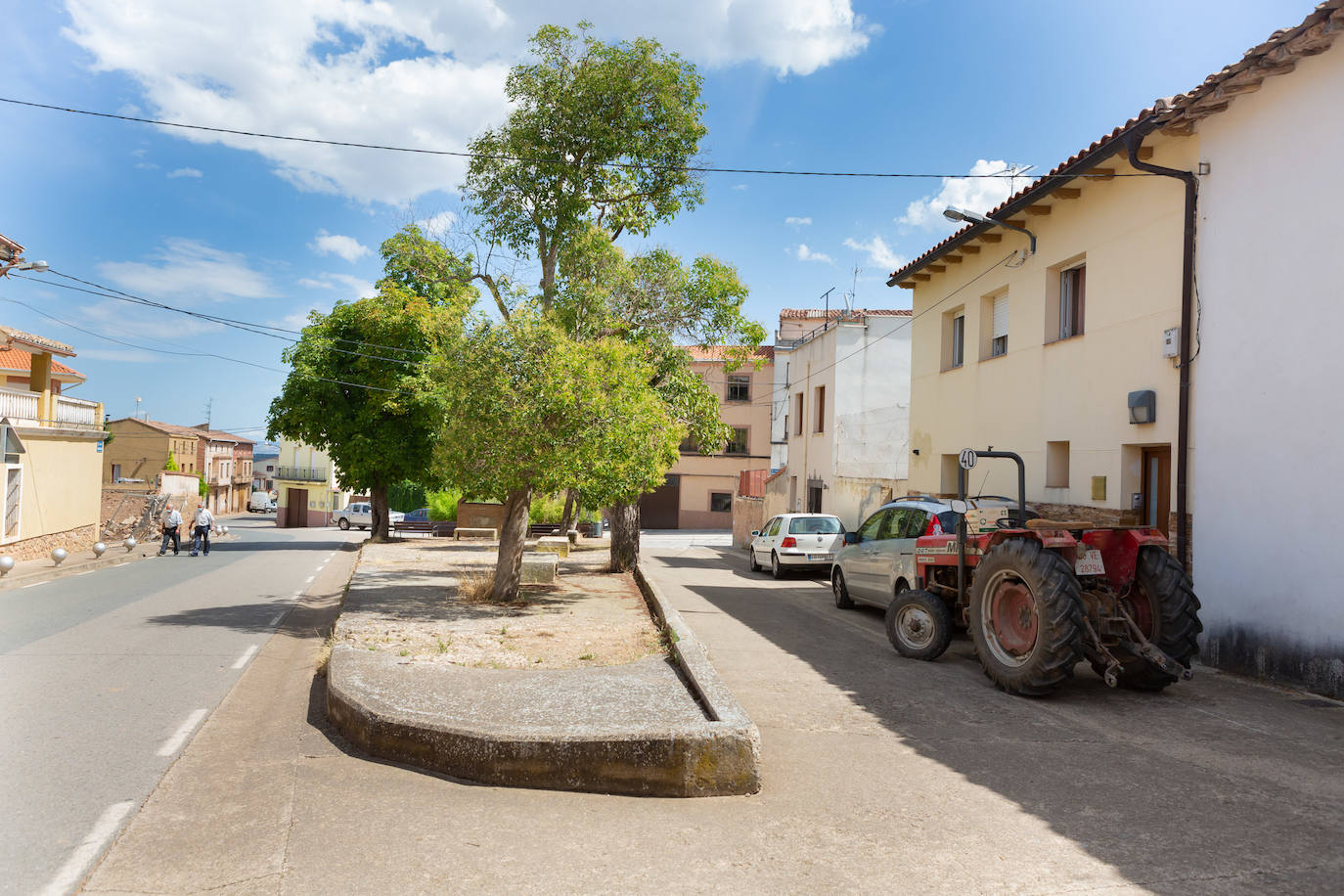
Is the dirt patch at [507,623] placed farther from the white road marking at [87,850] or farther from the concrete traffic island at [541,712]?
the white road marking at [87,850]

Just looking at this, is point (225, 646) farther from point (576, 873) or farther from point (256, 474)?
point (256, 474)

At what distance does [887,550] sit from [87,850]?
958 centimetres

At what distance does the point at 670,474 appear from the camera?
170 ft

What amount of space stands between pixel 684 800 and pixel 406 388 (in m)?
27.8

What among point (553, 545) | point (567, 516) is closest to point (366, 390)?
point (567, 516)

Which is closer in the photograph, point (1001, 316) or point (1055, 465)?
point (1055, 465)

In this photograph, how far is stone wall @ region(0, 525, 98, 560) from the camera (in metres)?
24.6

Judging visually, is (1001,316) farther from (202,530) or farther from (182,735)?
(202,530)

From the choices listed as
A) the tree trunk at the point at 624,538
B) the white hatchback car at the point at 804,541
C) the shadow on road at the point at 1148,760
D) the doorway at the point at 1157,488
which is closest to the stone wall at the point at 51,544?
the tree trunk at the point at 624,538

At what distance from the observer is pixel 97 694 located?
762cm

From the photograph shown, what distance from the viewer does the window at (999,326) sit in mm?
15000

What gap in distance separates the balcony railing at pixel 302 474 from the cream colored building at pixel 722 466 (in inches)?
1422

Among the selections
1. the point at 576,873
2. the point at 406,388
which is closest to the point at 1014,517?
the point at 576,873

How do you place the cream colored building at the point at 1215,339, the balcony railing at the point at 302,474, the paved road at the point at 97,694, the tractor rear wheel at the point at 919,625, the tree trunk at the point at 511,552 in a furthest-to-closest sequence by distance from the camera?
the balcony railing at the point at 302,474, the tree trunk at the point at 511,552, the tractor rear wheel at the point at 919,625, the cream colored building at the point at 1215,339, the paved road at the point at 97,694
